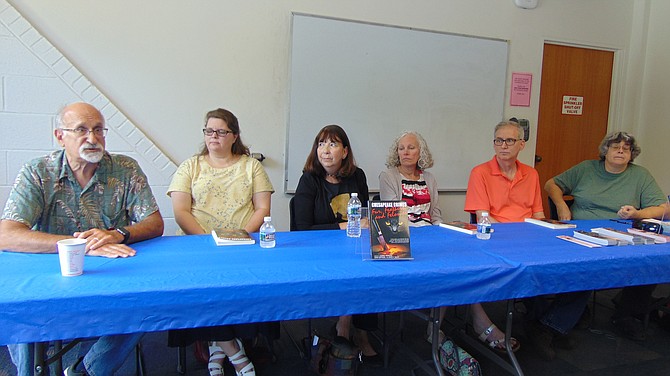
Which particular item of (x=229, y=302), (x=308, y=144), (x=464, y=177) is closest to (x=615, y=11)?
(x=464, y=177)

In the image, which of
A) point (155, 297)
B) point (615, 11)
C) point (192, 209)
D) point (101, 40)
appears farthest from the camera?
point (615, 11)

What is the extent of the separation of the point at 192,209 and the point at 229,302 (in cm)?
114

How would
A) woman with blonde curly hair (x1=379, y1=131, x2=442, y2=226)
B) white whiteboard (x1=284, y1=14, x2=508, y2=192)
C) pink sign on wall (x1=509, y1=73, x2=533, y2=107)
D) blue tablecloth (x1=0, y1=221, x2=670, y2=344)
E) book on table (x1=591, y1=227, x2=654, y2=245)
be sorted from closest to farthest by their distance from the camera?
1. blue tablecloth (x1=0, y1=221, x2=670, y2=344)
2. book on table (x1=591, y1=227, x2=654, y2=245)
3. woman with blonde curly hair (x1=379, y1=131, x2=442, y2=226)
4. white whiteboard (x1=284, y1=14, x2=508, y2=192)
5. pink sign on wall (x1=509, y1=73, x2=533, y2=107)

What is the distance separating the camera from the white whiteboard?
10.9 ft

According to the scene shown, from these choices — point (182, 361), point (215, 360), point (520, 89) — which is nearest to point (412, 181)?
point (215, 360)

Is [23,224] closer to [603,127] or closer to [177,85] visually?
[177,85]

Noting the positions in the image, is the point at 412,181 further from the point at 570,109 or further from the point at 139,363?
the point at 570,109

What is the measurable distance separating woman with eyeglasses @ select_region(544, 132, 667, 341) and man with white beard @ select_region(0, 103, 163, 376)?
95.6 inches

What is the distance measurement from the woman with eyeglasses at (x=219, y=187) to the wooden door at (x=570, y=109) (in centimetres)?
299

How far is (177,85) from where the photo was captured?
305cm

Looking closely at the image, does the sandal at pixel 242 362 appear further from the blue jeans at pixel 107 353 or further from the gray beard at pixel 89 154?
the gray beard at pixel 89 154

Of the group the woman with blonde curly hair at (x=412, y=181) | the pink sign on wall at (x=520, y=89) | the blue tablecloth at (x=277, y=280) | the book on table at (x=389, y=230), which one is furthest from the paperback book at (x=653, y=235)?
the pink sign on wall at (x=520, y=89)

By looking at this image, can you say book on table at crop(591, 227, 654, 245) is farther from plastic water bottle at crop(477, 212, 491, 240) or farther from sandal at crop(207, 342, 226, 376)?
sandal at crop(207, 342, 226, 376)

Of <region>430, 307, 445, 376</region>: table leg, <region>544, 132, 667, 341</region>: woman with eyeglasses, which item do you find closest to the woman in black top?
<region>430, 307, 445, 376</region>: table leg
